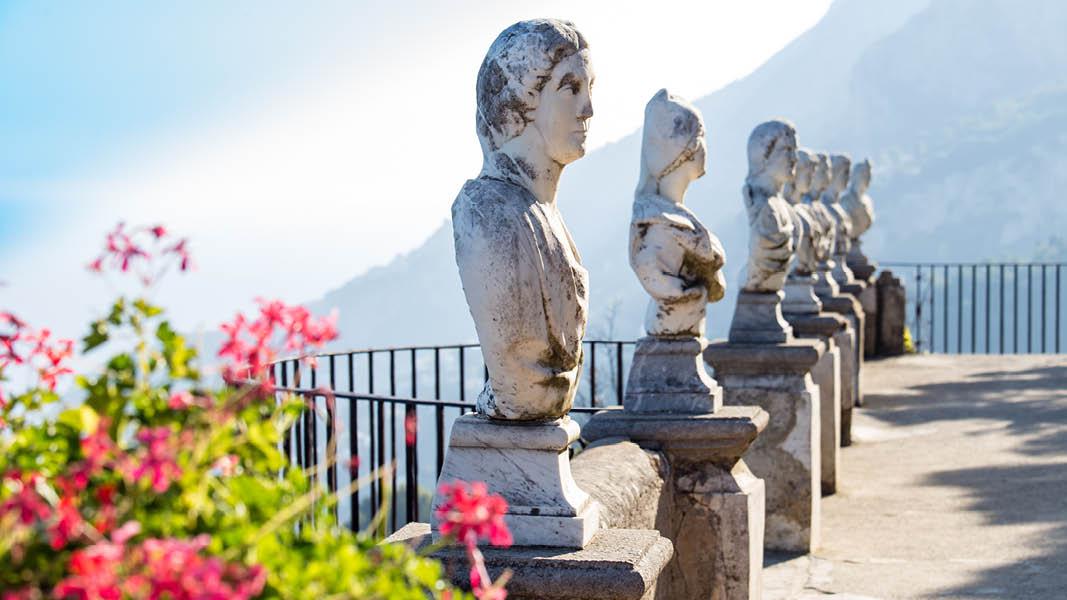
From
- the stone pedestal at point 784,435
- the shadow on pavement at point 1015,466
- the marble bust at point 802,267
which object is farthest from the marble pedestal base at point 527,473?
the marble bust at point 802,267

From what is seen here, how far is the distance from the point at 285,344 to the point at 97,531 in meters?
0.33

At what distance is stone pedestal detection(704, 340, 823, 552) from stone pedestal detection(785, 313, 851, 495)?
4.39 feet

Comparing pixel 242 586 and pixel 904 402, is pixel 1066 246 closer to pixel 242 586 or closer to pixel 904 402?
pixel 904 402

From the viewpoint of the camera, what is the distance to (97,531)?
1259 millimetres

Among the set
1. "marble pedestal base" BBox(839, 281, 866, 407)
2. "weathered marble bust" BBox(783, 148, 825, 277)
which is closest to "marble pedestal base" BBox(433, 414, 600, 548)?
"weathered marble bust" BBox(783, 148, 825, 277)

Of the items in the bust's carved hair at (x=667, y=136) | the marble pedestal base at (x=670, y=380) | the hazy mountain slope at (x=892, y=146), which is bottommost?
the marble pedestal base at (x=670, y=380)

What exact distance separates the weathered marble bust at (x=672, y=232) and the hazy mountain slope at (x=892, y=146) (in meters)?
57.8

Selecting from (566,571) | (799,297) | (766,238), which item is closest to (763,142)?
(766,238)

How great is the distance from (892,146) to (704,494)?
12587cm

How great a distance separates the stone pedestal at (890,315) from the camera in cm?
1591

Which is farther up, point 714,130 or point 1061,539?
point 714,130

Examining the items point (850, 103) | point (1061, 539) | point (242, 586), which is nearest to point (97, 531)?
point (242, 586)

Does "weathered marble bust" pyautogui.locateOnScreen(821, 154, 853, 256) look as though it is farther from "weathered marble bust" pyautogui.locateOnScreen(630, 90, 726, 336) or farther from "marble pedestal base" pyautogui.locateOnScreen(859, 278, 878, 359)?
"weathered marble bust" pyautogui.locateOnScreen(630, 90, 726, 336)

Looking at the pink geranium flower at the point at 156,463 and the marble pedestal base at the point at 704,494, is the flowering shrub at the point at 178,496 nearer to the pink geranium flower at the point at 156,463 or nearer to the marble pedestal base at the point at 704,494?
the pink geranium flower at the point at 156,463
